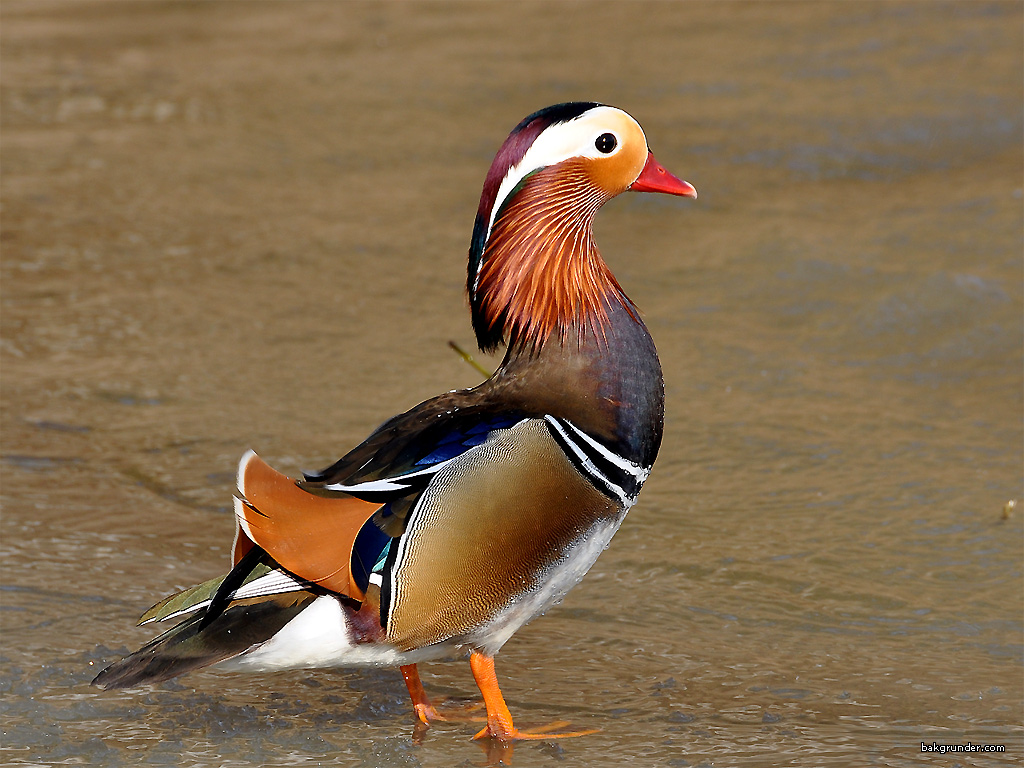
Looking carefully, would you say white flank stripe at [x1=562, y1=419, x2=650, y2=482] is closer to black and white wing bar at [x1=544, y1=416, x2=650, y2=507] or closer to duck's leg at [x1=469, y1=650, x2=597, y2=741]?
black and white wing bar at [x1=544, y1=416, x2=650, y2=507]

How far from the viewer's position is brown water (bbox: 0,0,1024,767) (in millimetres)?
3596

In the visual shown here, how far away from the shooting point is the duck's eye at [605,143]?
135 inches

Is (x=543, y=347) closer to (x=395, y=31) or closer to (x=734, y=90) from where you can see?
(x=734, y=90)

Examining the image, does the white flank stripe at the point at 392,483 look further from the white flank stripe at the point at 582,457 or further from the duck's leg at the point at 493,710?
the duck's leg at the point at 493,710

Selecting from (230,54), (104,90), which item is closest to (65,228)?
(104,90)

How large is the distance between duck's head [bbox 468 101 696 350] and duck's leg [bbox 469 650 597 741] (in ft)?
2.61

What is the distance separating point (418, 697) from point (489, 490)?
70 centimetres

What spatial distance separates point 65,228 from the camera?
7508mm

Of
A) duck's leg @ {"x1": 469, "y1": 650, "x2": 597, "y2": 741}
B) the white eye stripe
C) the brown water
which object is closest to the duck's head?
the white eye stripe

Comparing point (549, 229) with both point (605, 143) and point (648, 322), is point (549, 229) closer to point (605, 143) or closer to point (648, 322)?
point (605, 143)

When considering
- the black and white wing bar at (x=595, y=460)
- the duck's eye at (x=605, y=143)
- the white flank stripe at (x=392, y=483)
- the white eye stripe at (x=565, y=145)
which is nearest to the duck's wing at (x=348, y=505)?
the white flank stripe at (x=392, y=483)

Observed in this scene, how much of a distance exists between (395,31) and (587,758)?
8.71 metres

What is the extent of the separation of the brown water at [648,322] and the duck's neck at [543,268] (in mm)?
990

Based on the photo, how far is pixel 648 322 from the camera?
626cm
